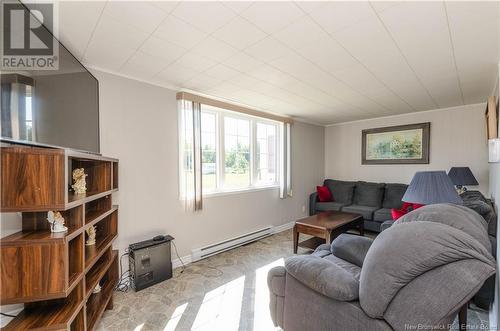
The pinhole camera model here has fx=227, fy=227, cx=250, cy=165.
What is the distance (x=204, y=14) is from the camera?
145 cm

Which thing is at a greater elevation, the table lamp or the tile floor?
the table lamp

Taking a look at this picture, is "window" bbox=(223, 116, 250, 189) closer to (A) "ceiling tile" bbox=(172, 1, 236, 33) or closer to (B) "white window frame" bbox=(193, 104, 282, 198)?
(B) "white window frame" bbox=(193, 104, 282, 198)

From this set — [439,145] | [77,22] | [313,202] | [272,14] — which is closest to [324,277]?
[272,14]

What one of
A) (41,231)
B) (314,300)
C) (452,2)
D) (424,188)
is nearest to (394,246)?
(314,300)

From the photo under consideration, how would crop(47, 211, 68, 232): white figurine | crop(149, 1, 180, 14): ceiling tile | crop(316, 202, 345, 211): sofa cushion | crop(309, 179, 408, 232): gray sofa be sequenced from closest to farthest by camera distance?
crop(47, 211, 68, 232): white figurine → crop(149, 1, 180, 14): ceiling tile → crop(309, 179, 408, 232): gray sofa → crop(316, 202, 345, 211): sofa cushion

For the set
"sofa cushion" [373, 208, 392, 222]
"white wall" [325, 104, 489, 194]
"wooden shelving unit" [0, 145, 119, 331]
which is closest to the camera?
"wooden shelving unit" [0, 145, 119, 331]

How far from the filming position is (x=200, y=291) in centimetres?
232

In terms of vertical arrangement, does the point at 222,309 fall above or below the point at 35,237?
below

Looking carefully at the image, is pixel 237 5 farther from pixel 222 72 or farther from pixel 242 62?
pixel 222 72

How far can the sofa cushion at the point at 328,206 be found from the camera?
174 inches

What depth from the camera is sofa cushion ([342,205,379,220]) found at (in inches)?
156

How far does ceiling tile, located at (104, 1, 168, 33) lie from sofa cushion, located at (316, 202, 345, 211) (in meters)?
4.09

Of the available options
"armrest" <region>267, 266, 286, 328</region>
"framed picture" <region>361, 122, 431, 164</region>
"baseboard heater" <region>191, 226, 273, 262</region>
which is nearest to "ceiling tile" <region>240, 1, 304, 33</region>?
"armrest" <region>267, 266, 286, 328</region>

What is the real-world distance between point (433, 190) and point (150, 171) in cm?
276
